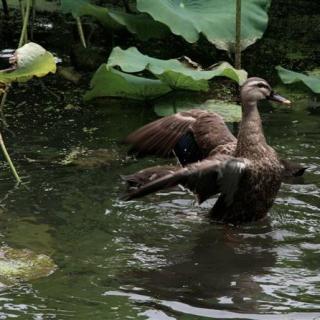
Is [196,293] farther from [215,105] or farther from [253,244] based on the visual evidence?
[215,105]

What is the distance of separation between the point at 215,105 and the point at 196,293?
3.28m

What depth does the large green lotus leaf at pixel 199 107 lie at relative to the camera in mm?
7586

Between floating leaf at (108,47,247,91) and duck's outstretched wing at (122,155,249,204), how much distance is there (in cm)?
155

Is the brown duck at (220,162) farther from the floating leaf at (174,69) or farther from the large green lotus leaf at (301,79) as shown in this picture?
the large green lotus leaf at (301,79)

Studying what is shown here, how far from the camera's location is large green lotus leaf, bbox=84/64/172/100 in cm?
761

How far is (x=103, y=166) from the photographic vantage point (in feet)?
22.4

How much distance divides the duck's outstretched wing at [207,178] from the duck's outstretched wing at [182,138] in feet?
1.46

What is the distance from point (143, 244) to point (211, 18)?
3445 mm

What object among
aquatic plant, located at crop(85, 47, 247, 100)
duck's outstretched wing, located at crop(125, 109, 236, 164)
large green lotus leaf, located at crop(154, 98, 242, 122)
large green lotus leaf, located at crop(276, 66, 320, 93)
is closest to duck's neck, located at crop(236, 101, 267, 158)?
duck's outstretched wing, located at crop(125, 109, 236, 164)

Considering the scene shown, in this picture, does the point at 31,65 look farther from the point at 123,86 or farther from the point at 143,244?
the point at 123,86

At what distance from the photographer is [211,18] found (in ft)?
27.3

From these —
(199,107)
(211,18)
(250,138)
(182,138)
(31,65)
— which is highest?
(31,65)

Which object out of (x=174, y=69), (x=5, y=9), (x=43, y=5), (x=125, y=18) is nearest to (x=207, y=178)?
(x=174, y=69)

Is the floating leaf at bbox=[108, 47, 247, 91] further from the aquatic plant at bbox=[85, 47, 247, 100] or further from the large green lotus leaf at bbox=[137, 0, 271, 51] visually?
the large green lotus leaf at bbox=[137, 0, 271, 51]
